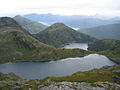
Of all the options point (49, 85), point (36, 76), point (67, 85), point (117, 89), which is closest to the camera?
point (117, 89)

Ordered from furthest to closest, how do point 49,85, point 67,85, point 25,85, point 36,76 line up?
point 36,76, point 25,85, point 49,85, point 67,85

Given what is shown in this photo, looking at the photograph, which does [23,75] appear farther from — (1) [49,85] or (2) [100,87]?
(2) [100,87]

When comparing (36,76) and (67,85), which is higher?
(67,85)

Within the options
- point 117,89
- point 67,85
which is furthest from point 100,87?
point 67,85

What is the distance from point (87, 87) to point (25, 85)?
36287mm

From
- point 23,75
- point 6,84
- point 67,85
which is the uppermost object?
point 67,85

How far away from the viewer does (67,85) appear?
66688 millimetres

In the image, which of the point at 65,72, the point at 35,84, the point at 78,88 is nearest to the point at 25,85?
the point at 35,84

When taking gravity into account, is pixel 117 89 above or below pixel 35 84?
above

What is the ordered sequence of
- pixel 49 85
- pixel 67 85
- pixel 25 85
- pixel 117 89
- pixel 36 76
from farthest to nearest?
pixel 36 76
pixel 25 85
pixel 49 85
pixel 67 85
pixel 117 89

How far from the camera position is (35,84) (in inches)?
3115

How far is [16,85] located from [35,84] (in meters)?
11.4

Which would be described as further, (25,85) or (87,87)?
(25,85)

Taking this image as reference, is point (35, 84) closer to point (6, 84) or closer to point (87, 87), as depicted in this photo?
point (6, 84)
